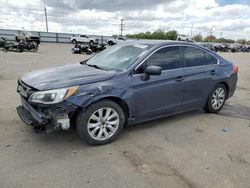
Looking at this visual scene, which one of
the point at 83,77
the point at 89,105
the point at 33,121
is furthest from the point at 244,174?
the point at 33,121

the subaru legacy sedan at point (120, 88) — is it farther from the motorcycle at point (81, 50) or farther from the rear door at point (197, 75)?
the motorcycle at point (81, 50)

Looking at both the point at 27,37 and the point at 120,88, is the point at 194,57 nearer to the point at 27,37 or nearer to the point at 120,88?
the point at 120,88

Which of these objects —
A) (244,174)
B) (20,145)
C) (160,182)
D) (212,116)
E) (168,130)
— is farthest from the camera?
(212,116)

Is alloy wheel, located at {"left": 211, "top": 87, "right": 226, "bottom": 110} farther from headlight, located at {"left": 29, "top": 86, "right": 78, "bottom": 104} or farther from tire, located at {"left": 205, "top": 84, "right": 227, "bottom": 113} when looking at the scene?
headlight, located at {"left": 29, "top": 86, "right": 78, "bottom": 104}

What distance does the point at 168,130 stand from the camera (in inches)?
181

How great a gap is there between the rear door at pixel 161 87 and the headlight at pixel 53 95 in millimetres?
1044

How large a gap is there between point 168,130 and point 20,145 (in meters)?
2.46

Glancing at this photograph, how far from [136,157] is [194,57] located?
2.51 meters

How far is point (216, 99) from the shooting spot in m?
5.59

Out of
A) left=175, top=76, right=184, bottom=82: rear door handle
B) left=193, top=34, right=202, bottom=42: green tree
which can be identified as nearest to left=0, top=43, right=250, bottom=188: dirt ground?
left=175, top=76, right=184, bottom=82: rear door handle

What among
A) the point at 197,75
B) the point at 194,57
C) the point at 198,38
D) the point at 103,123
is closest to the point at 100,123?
the point at 103,123

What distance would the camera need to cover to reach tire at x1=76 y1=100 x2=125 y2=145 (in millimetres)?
3679

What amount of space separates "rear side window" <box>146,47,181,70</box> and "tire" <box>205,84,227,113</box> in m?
1.26

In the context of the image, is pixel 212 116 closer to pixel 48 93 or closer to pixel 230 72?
pixel 230 72
